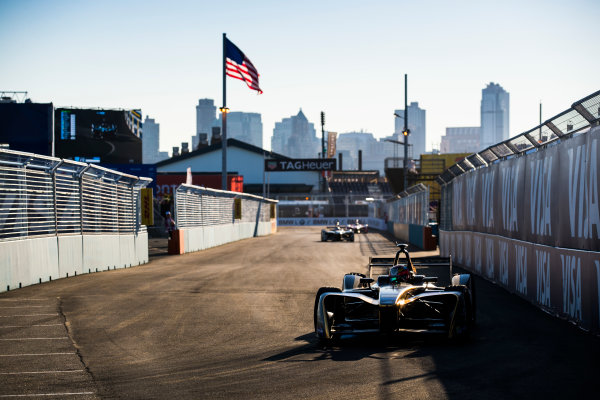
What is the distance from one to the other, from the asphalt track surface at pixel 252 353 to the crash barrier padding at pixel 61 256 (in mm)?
806

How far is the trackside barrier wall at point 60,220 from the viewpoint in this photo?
47.8 ft

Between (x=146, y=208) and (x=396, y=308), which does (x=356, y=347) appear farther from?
(x=146, y=208)

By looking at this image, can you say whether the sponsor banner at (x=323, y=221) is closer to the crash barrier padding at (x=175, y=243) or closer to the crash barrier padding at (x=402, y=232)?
the crash barrier padding at (x=402, y=232)

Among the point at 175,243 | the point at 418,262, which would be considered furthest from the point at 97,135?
the point at 418,262

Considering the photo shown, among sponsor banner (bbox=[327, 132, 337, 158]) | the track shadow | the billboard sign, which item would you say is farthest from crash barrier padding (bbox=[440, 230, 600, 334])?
sponsor banner (bbox=[327, 132, 337, 158])

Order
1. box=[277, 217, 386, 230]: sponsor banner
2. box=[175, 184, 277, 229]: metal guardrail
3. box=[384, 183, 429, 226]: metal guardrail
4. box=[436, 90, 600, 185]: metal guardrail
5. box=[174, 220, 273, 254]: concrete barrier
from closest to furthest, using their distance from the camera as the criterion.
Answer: box=[436, 90, 600, 185]: metal guardrail < box=[175, 184, 277, 229]: metal guardrail < box=[174, 220, 273, 254]: concrete barrier < box=[384, 183, 429, 226]: metal guardrail < box=[277, 217, 386, 230]: sponsor banner

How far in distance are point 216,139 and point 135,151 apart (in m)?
53.0

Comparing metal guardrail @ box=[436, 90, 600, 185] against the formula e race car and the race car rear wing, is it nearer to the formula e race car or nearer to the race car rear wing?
the race car rear wing

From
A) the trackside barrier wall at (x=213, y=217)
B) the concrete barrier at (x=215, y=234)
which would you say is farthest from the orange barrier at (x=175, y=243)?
the concrete barrier at (x=215, y=234)

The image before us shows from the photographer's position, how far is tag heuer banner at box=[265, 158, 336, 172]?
76750 millimetres

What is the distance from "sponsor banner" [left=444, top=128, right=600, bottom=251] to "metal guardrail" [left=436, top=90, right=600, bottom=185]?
155 millimetres

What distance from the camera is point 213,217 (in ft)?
119

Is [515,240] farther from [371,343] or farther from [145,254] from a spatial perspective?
[145,254]

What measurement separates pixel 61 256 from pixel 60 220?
2.88 feet
